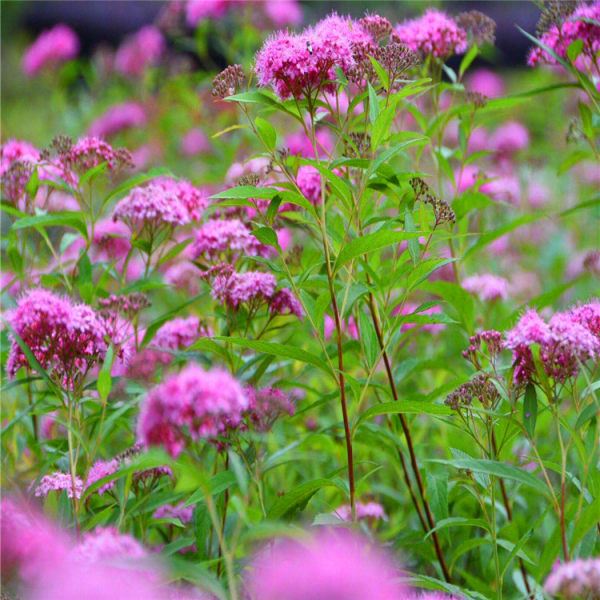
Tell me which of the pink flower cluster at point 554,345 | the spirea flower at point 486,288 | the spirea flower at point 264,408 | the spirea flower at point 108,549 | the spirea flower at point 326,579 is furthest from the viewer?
the spirea flower at point 486,288

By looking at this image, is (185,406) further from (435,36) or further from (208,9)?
(208,9)

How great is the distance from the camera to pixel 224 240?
1.82m

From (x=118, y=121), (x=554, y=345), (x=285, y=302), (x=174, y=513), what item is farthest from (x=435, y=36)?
(x=118, y=121)

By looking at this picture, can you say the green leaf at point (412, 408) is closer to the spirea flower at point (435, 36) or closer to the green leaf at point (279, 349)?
the green leaf at point (279, 349)

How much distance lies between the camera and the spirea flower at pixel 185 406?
99cm

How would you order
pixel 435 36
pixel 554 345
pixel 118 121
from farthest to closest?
1. pixel 118 121
2. pixel 435 36
3. pixel 554 345

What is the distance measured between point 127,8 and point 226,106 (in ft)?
22.9

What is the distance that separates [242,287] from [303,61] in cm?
50

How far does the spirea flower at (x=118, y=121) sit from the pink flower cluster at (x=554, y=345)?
3.11 meters

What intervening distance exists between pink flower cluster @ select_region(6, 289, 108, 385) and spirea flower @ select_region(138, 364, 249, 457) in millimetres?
562

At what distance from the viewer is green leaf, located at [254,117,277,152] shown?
4.83 ft

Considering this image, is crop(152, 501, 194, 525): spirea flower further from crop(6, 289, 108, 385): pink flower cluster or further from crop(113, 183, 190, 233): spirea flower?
crop(113, 183, 190, 233): spirea flower

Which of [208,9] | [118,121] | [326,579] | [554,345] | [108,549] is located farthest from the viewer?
[118,121]

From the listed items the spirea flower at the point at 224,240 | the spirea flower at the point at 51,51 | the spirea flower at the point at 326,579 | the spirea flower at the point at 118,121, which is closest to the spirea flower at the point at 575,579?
the spirea flower at the point at 326,579
